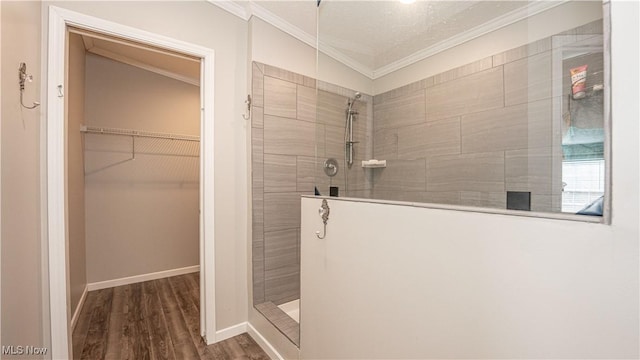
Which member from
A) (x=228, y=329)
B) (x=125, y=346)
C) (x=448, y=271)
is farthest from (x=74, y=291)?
(x=448, y=271)

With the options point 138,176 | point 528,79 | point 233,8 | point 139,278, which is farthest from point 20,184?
point 528,79

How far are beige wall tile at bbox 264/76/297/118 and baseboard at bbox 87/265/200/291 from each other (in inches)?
99.1

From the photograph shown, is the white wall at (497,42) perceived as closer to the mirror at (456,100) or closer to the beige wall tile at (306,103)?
the mirror at (456,100)

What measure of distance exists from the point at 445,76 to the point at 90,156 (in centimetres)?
357

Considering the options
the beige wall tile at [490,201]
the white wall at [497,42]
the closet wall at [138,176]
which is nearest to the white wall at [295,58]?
the white wall at [497,42]

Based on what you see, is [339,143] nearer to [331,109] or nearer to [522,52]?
[331,109]

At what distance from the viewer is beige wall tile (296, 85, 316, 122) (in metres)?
2.22

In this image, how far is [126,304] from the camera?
2.46m

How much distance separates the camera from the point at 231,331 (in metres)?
2.01

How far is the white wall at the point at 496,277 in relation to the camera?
53 centimetres

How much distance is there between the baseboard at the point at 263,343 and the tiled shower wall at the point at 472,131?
51.8 inches

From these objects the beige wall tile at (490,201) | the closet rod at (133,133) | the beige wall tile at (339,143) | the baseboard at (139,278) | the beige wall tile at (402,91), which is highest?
the beige wall tile at (402,91)

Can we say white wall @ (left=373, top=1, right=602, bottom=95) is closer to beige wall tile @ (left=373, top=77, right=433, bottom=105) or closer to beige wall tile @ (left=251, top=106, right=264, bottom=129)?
beige wall tile @ (left=373, top=77, right=433, bottom=105)

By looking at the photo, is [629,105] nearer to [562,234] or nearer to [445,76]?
[562,234]
